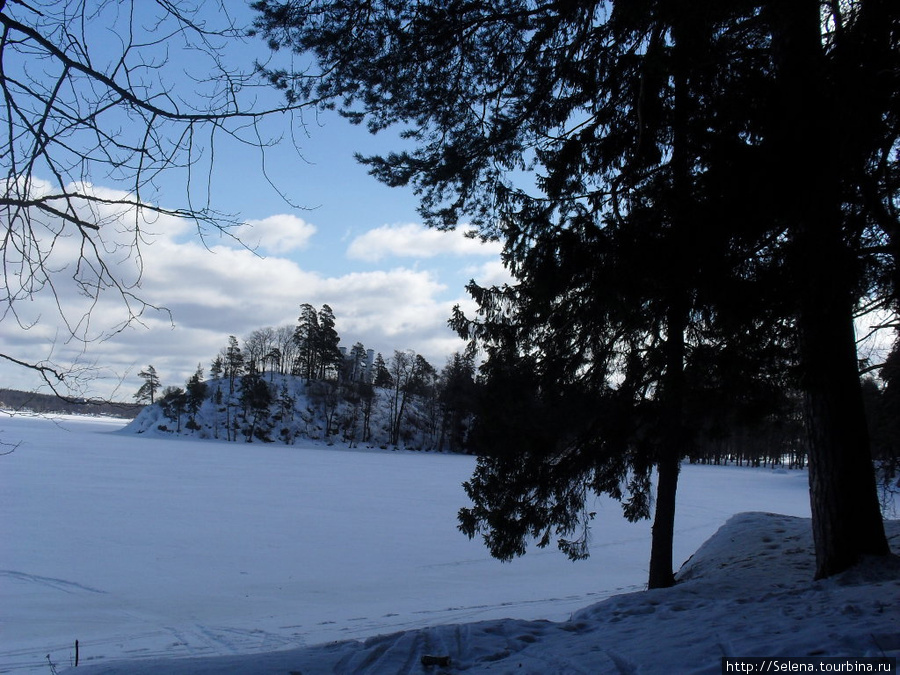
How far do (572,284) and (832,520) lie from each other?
2.93 m

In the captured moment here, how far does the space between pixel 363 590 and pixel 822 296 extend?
8156 millimetres

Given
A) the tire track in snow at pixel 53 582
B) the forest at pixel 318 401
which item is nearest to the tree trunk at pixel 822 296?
the tire track in snow at pixel 53 582

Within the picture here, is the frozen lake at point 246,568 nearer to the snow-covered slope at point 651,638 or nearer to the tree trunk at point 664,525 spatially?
the tree trunk at point 664,525

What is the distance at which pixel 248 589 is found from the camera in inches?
370

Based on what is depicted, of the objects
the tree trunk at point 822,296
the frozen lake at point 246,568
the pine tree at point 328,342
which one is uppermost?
the pine tree at point 328,342

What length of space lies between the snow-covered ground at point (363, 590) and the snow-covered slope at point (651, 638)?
2cm

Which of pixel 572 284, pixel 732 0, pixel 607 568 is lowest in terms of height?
pixel 607 568

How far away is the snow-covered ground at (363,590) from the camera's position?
3.78 meters

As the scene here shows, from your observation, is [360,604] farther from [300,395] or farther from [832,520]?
[300,395]

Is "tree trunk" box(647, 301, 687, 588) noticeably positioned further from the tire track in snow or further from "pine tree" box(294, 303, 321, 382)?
"pine tree" box(294, 303, 321, 382)

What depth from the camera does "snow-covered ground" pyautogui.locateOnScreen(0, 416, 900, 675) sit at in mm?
3779

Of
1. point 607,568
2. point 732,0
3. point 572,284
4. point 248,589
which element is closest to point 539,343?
point 572,284

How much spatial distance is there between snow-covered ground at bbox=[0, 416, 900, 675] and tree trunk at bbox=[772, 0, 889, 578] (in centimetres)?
42

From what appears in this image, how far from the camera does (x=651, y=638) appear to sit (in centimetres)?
395
